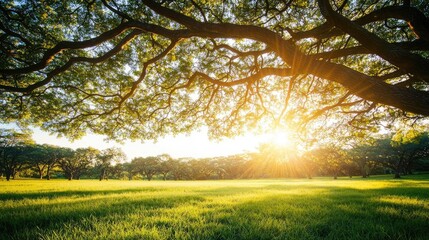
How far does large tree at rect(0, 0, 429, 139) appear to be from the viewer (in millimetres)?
4125

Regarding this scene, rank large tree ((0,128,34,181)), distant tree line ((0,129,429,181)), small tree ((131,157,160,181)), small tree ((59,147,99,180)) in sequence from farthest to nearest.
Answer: small tree ((131,157,160,181)) → small tree ((59,147,99,180)) → distant tree line ((0,129,429,181)) → large tree ((0,128,34,181))

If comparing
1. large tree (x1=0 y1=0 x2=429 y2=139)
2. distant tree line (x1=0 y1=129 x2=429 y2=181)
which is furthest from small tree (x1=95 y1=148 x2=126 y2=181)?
large tree (x1=0 y1=0 x2=429 y2=139)

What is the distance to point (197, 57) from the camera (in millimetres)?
8641

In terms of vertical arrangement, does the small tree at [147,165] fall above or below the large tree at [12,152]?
below

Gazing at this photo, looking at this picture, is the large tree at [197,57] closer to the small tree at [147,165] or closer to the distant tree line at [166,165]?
the distant tree line at [166,165]

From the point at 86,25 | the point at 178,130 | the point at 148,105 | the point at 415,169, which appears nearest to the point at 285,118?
the point at 178,130

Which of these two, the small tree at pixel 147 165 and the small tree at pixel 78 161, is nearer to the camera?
the small tree at pixel 78 161

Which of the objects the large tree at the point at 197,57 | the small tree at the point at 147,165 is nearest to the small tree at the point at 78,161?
the small tree at the point at 147,165

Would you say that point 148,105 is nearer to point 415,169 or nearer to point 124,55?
point 124,55

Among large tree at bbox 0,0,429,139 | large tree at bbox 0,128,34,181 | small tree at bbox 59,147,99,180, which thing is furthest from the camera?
small tree at bbox 59,147,99,180

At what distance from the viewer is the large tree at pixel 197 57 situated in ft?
13.5

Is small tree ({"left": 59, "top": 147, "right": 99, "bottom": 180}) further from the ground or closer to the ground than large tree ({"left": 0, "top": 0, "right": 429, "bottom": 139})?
closer to the ground

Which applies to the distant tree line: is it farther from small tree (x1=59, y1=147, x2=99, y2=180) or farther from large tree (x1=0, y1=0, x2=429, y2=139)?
large tree (x1=0, y1=0, x2=429, y2=139)

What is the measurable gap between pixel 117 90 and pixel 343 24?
365 inches
